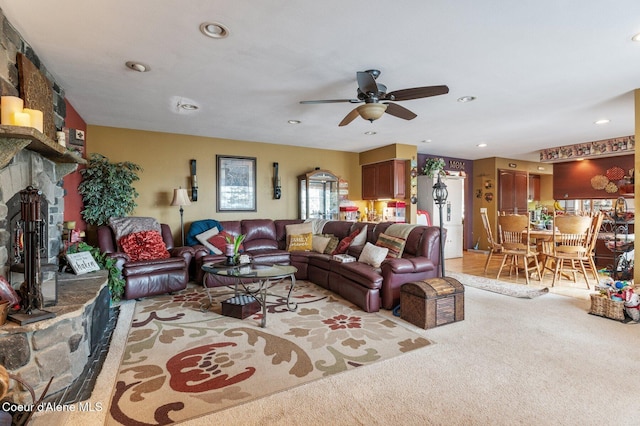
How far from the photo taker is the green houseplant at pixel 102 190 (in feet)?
14.7

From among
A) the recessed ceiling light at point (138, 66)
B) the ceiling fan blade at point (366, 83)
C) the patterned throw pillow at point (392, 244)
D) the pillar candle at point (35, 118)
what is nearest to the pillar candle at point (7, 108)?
the pillar candle at point (35, 118)

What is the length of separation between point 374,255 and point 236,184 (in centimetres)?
334

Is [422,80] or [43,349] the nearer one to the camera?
[43,349]

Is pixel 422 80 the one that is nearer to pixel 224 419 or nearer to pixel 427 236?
pixel 427 236

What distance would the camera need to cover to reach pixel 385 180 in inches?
260

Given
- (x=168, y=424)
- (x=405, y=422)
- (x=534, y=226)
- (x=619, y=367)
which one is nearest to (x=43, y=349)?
(x=168, y=424)

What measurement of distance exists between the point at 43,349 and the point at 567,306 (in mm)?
4942

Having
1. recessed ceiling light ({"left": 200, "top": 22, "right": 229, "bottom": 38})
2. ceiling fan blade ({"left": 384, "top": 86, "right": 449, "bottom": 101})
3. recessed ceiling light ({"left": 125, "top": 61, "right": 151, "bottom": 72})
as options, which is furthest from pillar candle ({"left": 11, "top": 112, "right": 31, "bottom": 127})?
ceiling fan blade ({"left": 384, "top": 86, "right": 449, "bottom": 101})

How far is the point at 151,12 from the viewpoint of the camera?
6.94 ft

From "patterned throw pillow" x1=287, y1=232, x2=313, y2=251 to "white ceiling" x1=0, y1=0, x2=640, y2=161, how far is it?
6.56 feet

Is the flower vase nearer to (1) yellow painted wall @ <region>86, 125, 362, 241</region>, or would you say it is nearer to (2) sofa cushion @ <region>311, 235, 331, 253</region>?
(2) sofa cushion @ <region>311, 235, 331, 253</region>

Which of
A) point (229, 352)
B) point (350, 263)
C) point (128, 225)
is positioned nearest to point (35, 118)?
point (229, 352)

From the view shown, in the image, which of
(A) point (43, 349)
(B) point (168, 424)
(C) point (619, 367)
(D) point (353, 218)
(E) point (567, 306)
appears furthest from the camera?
(D) point (353, 218)

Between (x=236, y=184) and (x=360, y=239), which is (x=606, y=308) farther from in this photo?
(x=236, y=184)
